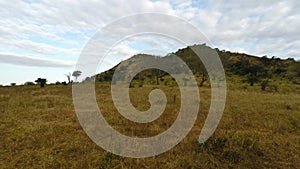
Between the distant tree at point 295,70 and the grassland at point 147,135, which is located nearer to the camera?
the grassland at point 147,135

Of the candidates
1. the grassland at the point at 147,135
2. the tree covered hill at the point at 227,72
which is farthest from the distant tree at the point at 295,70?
the grassland at the point at 147,135

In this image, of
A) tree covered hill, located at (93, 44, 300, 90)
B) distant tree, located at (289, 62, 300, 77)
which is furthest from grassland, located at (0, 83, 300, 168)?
distant tree, located at (289, 62, 300, 77)

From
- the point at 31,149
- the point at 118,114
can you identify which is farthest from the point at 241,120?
the point at 31,149

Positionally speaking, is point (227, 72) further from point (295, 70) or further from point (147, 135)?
point (147, 135)

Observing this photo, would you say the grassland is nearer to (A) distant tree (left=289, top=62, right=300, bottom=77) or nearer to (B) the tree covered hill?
(B) the tree covered hill

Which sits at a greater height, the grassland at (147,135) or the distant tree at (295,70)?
the distant tree at (295,70)

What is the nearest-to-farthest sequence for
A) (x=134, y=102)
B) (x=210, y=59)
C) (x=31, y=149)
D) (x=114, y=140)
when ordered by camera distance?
(x=31, y=149) → (x=114, y=140) → (x=134, y=102) → (x=210, y=59)

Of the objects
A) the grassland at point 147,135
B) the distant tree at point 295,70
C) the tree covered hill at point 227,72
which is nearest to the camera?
the grassland at point 147,135

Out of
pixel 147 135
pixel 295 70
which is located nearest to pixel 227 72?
pixel 295 70

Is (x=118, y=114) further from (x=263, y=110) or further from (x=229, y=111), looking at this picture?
(x=263, y=110)

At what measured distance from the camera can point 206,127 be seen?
28.2 ft

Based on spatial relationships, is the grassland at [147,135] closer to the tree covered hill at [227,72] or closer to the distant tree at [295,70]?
the tree covered hill at [227,72]

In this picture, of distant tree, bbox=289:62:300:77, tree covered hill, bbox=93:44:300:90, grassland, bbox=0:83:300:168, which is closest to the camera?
grassland, bbox=0:83:300:168

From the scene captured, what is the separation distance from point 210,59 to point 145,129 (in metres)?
22.0
